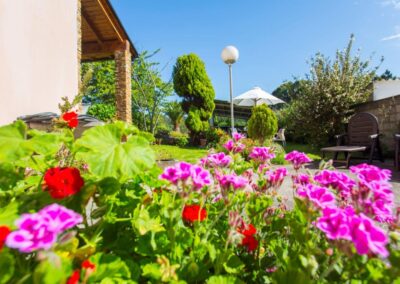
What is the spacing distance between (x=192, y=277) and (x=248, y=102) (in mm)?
13209

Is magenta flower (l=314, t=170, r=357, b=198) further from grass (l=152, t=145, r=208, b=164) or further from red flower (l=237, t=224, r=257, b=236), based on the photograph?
grass (l=152, t=145, r=208, b=164)

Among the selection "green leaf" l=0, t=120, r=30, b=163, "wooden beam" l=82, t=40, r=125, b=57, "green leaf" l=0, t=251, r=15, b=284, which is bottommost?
"green leaf" l=0, t=251, r=15, b=284

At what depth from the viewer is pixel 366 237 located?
0.55m

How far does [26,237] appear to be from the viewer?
518 millimetres

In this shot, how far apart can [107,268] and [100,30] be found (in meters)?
8.81

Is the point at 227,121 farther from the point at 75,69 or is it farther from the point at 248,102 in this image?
the point at 75,69

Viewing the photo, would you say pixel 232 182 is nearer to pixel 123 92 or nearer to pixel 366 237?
pixel 366 237

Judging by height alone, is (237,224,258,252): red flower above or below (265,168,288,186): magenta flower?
below

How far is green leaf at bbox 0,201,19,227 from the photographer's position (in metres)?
0.73

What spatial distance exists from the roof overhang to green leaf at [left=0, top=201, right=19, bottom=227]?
7566 millimetres

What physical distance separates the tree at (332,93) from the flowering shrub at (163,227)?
8746 millimetres

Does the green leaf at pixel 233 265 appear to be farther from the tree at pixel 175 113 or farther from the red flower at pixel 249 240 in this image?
the tree at pixel 175 113

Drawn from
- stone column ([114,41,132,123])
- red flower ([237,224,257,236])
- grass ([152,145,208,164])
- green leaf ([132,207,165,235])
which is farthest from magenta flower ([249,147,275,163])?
stone column ([114,41,132,123])

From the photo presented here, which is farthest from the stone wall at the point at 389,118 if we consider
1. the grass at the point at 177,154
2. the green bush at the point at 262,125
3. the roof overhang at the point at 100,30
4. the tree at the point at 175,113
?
the tree at the point at 175,113
